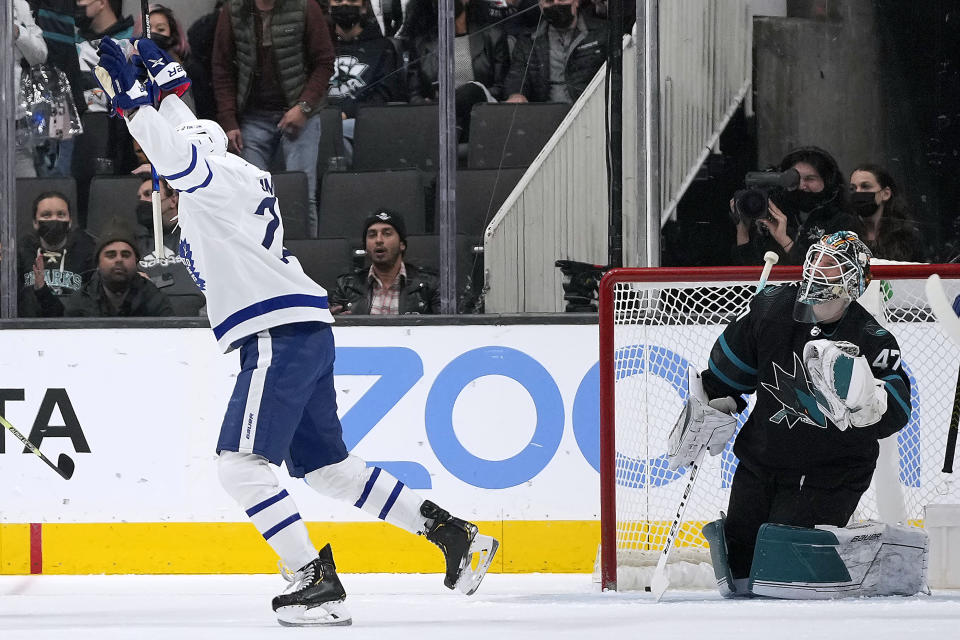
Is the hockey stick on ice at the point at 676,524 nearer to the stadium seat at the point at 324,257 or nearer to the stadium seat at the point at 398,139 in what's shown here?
the stadium seat at the point at 398,139

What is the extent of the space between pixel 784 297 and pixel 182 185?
137 cm

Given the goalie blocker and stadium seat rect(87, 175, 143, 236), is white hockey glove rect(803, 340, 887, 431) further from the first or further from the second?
stadium seat rect(87, 175, 143, 236)

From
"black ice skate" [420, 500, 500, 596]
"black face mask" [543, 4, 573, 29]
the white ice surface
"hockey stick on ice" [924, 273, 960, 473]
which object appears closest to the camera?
the white ice surface

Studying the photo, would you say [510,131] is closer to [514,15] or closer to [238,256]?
[514,15]

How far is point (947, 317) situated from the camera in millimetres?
3268

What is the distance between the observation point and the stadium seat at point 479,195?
407cm

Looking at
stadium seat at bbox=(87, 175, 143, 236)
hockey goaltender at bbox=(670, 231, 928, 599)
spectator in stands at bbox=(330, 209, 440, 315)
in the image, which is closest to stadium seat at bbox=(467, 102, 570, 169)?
spectator in stands at bbox=(330, 209, 440, 315)

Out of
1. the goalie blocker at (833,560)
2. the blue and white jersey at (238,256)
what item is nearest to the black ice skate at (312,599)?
the blue and white jersey at (238,256)

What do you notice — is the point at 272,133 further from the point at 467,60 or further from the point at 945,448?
the point at 945,448

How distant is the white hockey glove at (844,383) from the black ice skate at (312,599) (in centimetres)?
112

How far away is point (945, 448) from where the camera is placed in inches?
137

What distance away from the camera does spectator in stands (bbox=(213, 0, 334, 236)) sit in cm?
424

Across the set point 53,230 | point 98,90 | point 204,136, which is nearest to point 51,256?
point 53,230

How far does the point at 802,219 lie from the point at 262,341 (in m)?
1.93
